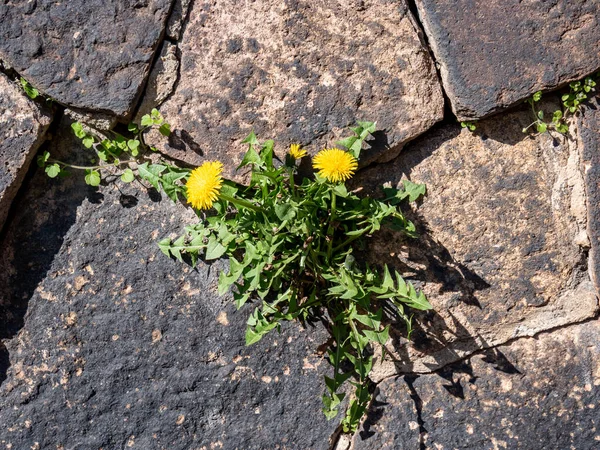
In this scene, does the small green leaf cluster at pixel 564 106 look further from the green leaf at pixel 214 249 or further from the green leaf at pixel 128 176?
the green leaf at pixel 128 176

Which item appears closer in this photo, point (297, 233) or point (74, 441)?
point (297, 233)

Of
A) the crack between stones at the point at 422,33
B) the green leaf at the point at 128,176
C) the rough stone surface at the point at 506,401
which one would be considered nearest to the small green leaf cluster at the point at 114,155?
the green leaf at the point at 128,176

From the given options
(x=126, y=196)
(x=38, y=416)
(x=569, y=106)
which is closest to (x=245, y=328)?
(x=126, y=196)

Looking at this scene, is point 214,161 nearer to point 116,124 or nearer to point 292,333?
point 116,124

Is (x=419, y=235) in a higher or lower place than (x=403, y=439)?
higher

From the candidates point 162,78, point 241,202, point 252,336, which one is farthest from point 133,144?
point 252,336

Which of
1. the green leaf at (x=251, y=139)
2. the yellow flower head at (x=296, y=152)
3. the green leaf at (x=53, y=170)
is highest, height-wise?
the green leaf at (x=53, y=170)

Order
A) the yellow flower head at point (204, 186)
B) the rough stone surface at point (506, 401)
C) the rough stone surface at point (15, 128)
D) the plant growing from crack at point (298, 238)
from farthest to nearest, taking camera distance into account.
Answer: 1. the rough stone surface at point (506, 401)
2. the rough stone surface at point (15, 128)
3. the plant growing from crack at point (298, 238)
4. the yellow flower head at point (204, 186)
